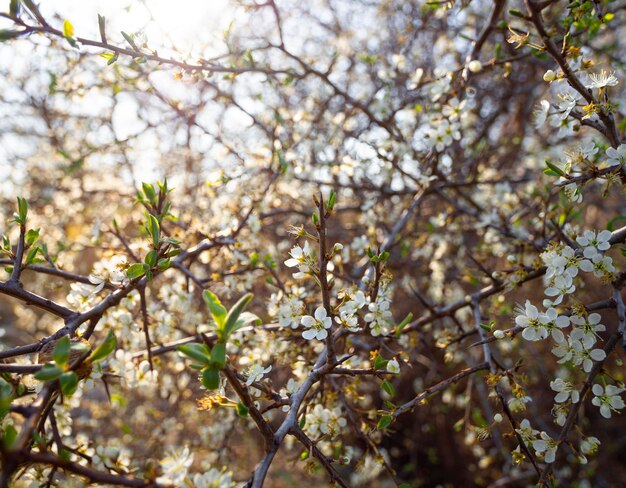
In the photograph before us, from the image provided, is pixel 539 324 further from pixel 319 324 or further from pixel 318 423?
pixel 318 423

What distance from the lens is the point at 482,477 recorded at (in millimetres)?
4820

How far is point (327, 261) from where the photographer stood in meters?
1.35

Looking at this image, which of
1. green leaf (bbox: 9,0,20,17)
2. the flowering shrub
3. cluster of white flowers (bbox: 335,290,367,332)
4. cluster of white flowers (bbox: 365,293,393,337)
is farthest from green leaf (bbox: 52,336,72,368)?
green leaf (bbox: 9,0,20,17)

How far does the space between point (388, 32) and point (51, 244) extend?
165 inches

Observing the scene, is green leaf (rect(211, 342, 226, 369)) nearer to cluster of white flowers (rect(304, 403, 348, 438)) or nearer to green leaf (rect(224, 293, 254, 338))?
green leaf (rect(224, 293, 254, 338))

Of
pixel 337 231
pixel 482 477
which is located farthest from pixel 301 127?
pixel 482 477

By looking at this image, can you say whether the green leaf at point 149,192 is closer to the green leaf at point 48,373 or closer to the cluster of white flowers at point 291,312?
the cluster of white flowers at point 291,312

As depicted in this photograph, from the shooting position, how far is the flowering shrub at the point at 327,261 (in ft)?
4.86

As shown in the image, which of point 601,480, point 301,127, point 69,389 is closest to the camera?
point 69,389

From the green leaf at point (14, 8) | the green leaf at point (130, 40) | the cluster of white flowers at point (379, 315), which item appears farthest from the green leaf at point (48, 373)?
the green leaf at point (130, 40)

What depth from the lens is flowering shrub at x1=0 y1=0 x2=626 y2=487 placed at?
148 centimetres

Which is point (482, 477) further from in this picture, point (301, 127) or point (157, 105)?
point (157, 105)

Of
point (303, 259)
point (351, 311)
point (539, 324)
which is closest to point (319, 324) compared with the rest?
point (351, 311)

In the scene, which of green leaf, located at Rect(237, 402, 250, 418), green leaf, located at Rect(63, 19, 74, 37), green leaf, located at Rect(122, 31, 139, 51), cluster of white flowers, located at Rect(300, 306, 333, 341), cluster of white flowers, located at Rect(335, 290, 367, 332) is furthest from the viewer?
green leaf, located at Rect(122, 31, 139, 51)
